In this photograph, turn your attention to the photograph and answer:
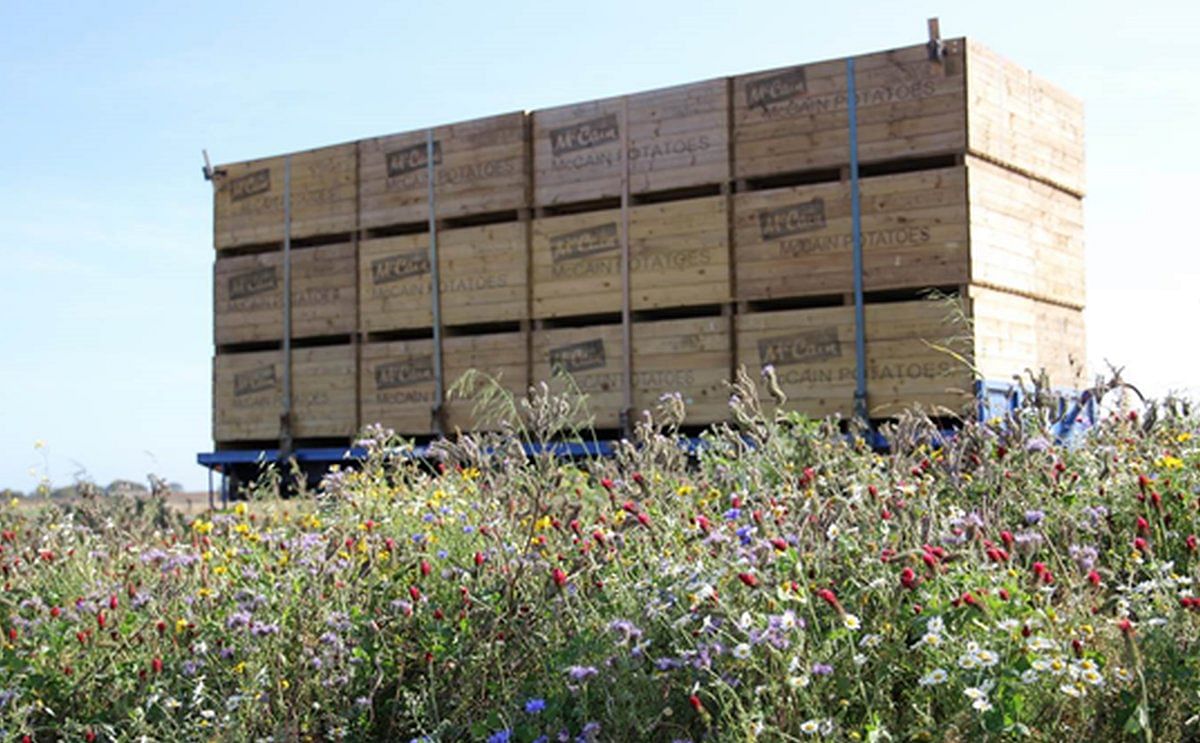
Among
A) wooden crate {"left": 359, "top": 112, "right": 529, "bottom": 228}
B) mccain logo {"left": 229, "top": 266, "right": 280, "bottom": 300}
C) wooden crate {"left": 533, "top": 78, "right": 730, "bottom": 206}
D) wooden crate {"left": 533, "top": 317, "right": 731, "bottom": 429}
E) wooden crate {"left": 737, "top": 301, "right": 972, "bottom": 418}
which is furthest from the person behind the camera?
mccain logo {"left": 229, "top": 266, "right": 280, "bottom": 300}

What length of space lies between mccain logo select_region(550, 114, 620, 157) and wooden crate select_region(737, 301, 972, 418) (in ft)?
6.02

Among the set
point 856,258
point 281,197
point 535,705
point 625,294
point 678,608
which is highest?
point 281,197

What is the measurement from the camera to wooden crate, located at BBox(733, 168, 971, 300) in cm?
898

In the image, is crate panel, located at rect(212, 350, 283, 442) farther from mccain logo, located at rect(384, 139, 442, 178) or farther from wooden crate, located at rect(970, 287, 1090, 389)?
wooden crate, located at rect(970, 287, 1090, 389)

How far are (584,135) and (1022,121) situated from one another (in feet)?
10.6

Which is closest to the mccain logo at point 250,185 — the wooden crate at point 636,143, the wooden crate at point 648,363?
the wooden crate at point 636,143

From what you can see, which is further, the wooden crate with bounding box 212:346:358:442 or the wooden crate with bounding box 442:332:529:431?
the wooden crate with bounding box 212:346:358:442

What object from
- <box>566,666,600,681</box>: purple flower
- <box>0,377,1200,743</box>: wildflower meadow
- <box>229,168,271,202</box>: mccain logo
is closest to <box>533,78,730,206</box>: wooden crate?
<box>229,168,271,202</box>: mccain logo

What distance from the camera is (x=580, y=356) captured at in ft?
34.1

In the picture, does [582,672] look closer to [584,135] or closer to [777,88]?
[777,88]

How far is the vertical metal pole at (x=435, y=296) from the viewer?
36.3ft

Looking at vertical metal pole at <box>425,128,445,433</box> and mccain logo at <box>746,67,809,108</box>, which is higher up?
mccain logo at <box>746,67,809,108</box>

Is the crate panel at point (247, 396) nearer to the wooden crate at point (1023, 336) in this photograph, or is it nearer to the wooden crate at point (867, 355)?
the wooden crate at point (867, 355)

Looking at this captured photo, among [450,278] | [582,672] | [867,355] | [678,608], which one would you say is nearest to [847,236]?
[867,355]
